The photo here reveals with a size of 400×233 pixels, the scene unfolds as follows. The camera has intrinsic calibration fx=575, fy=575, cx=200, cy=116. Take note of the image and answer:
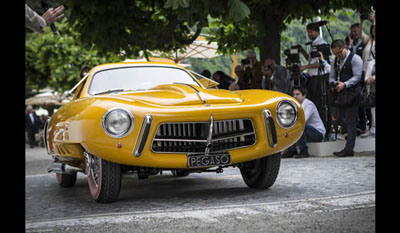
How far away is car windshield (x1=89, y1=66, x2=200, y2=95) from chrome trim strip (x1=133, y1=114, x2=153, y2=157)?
1.39 metres

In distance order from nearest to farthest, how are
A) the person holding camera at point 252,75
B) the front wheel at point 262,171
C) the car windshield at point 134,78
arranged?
1. the front wheel at point 262,171
2. the car windshield at point 134,78
3. the person holding camera at point 252,75

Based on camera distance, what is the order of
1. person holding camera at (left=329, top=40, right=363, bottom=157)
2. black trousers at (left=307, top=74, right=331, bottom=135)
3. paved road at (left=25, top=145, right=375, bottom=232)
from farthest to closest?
black trousers at (left=307, top=74, right=331, bottom=135), person holding camera at (left=329, top=40, right=363, bottom=157), paved road at (left=25, top=145, right=375, bottom=232)

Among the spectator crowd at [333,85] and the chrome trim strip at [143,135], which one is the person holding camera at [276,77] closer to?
the spectator crowd at [333,85]

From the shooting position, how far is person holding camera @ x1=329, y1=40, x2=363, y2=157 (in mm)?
8695

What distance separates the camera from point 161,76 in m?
6.59

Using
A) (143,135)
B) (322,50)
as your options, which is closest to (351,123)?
(322,50)

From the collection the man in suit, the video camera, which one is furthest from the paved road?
the man in suit

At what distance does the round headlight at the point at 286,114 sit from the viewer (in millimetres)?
5414

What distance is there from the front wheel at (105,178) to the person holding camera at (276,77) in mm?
4736

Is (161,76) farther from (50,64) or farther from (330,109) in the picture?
(50,64)

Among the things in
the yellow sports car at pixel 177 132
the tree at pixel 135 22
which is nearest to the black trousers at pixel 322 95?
the tree at pixel 135 22

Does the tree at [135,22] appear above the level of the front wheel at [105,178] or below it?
above

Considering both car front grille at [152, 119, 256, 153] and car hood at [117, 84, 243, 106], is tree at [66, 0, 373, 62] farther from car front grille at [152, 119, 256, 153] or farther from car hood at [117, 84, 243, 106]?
car front grille at [152, 119, 256, 153]

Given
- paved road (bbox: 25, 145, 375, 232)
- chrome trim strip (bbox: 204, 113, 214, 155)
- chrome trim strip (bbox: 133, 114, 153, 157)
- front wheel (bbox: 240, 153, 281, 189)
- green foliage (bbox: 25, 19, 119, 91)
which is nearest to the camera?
paved road (bbox: 25, 145, 375, 232)
